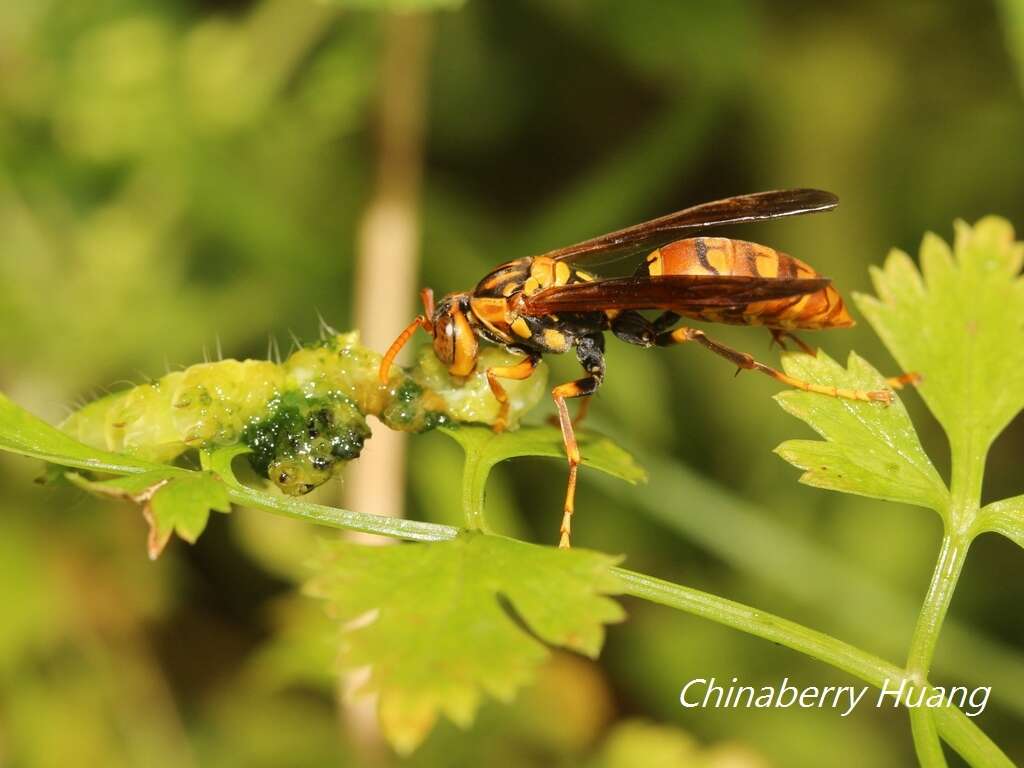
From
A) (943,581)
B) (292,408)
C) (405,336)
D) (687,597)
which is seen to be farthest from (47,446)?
(943,581)

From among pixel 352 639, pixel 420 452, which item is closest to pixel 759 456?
pixel 420 452

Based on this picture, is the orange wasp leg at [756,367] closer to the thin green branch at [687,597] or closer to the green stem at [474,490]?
the thin green branch at [687,597]

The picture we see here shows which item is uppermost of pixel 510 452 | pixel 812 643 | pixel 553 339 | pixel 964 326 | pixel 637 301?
pixel 964 326

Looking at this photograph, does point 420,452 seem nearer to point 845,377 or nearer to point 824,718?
point 824,718

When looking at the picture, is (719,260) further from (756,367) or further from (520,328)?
(520,328)

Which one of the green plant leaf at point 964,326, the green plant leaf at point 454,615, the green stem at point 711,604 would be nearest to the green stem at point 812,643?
the green stem at point 711,604

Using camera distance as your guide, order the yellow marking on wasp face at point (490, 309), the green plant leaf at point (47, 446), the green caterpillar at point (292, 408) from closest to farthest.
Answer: the green plant leaf at point (47, 446) → the green caterpillar at point (292, 408) → the yellow marking on wasp face at point (490, 309)

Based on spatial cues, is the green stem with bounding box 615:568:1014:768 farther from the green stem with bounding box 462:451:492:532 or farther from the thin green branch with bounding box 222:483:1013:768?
the green stem with bounding box 462:451:492:532
